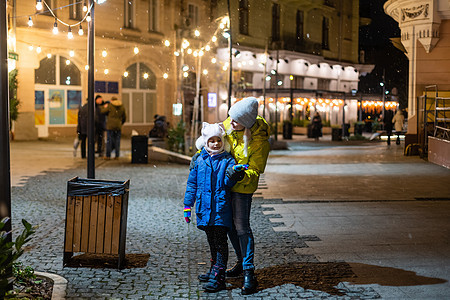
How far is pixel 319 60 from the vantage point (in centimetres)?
4669

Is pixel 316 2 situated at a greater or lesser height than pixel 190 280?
greater

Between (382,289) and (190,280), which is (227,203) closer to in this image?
(190,280)

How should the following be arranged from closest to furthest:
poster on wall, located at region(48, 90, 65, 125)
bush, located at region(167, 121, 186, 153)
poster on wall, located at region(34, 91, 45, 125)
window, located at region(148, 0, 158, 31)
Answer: bush, located at region(167, 121, 186, 153)
poster on wall, located at region(34, 91, 45, 125)
poster on wall, located at region(48, 90, 65, 125)
window, located at region(148, 0, 158, 31)

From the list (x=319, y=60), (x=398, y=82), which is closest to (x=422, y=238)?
(x=319, y=60)

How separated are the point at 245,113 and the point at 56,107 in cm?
2561

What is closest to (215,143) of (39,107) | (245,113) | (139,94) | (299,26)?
(245,113)

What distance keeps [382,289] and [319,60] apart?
4242cm

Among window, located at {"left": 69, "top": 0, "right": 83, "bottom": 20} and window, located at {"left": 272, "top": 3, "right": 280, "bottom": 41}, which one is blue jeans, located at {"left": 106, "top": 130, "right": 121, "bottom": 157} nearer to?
window, located at {"left": 69, "top": 0, "right": 83, "bottom": 20}

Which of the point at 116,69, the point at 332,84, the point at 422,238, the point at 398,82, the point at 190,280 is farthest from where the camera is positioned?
the point at 398,82

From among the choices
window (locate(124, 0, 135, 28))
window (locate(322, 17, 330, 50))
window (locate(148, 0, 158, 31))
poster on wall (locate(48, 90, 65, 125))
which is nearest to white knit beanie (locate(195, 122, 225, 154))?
poster on wall (locate(48, 90, 65, 125))

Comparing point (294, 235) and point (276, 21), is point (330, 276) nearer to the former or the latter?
point (294, 235)

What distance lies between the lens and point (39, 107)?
1141 inches

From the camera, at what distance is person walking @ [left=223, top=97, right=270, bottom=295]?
5543 mm

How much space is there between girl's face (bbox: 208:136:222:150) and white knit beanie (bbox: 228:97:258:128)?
0.82ft
